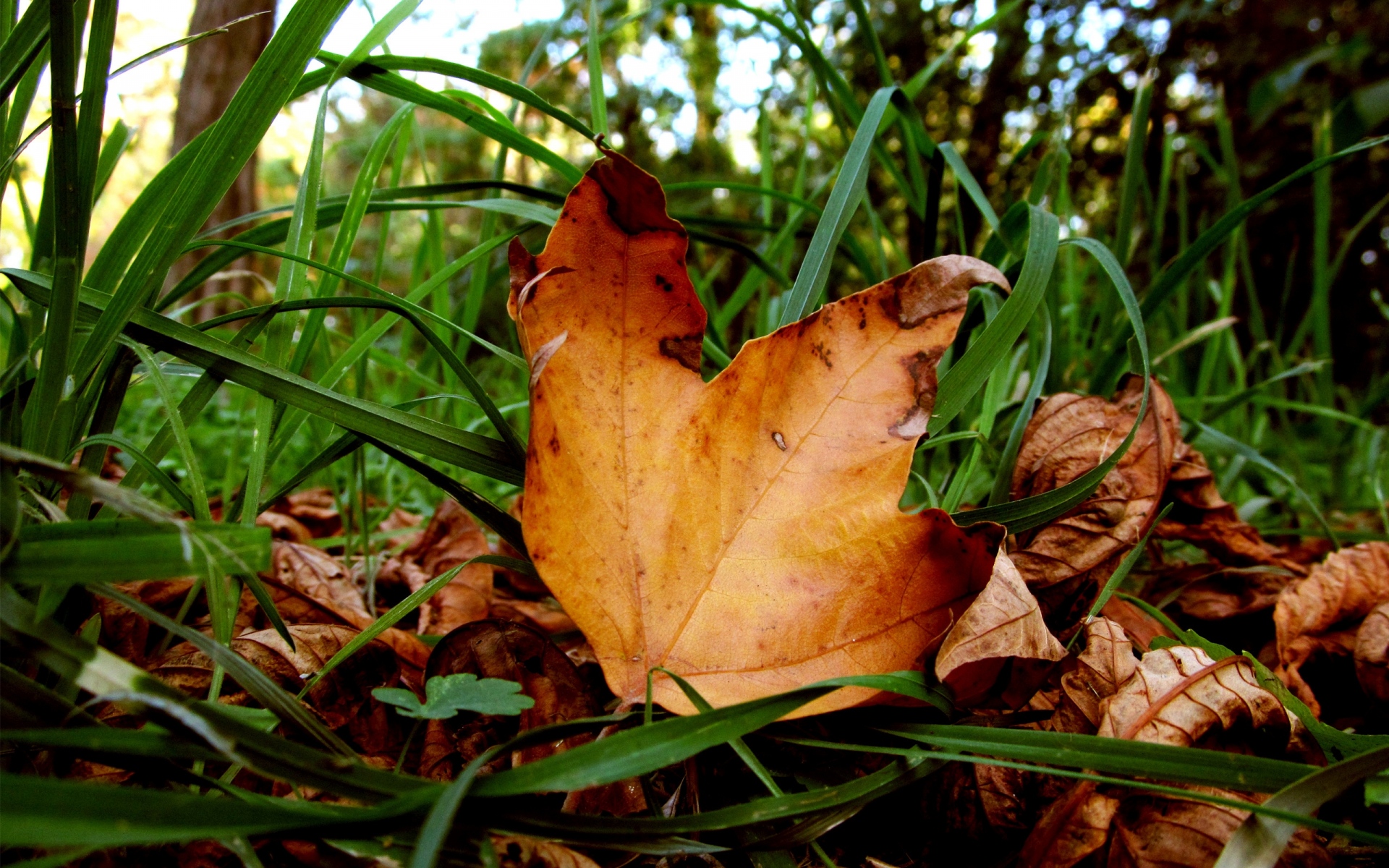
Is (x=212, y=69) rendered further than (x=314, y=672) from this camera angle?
Yes

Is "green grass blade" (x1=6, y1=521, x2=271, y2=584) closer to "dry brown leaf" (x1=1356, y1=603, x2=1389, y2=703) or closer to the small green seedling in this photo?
the small green seedling

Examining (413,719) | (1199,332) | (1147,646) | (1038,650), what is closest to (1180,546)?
(1199,332)

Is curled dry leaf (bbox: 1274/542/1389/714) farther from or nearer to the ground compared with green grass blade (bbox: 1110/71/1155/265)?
nearer to the ground

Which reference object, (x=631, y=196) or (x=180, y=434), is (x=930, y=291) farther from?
(x=180, y=434)

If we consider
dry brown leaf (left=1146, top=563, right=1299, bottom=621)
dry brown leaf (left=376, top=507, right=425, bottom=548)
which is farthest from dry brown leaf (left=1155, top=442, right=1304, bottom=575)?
dry brown leaf (left=376, top=507, right=425, bottom=548)

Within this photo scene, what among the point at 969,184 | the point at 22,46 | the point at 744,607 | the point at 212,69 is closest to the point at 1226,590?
the point at 969,184

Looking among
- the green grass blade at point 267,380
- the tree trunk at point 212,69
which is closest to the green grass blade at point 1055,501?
the green grass blade at point 267,380
